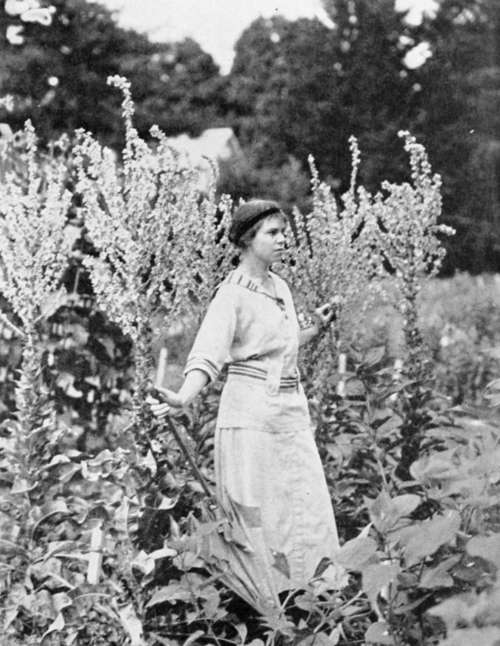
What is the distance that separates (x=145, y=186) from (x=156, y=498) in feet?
3.80

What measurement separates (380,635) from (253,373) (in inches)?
60.7

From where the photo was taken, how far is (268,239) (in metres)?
3.08

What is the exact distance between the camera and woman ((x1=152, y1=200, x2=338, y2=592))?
9.78 ft

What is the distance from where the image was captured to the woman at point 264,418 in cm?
298

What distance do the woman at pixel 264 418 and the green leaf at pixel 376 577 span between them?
4.63ft

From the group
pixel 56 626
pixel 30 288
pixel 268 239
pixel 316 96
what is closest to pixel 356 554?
pixel 268 239

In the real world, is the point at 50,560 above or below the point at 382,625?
below

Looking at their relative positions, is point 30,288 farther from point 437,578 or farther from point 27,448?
point 437,578

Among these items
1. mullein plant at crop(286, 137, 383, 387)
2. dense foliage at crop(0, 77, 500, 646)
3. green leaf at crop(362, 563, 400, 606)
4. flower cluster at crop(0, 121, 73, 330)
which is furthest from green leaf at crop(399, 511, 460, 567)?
mullein plant at crop(286, 137, 383, 387)

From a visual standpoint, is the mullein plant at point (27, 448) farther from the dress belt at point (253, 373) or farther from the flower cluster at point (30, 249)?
the dress belt at point (253, 373)

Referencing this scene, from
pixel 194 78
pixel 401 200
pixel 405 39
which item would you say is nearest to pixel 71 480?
pixel 401 200

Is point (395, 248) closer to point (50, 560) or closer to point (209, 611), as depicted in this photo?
point (50, 560)

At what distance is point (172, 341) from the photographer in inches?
A: 422

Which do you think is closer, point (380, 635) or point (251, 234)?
point (380, 635)
